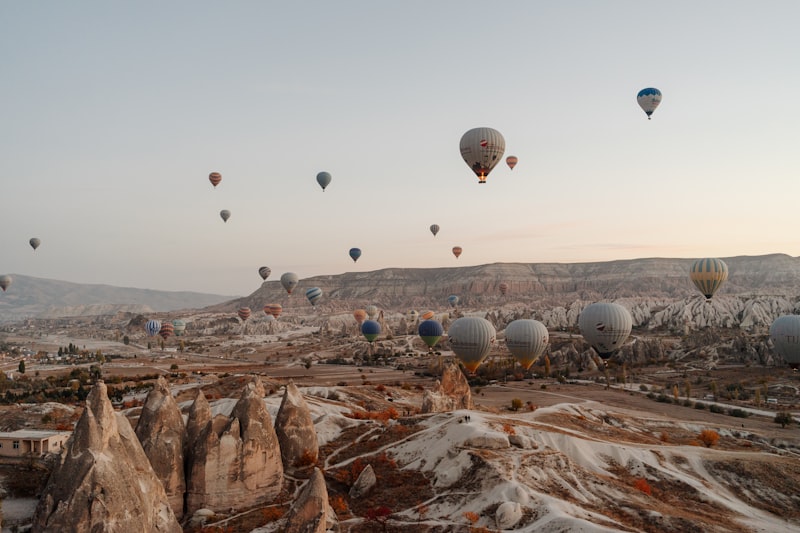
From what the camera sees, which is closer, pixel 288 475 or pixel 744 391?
pixel 288 475

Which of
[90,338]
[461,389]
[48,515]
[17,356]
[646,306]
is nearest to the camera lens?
[48,515]

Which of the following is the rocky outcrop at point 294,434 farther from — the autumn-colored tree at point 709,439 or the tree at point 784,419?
the tree at point 784,419

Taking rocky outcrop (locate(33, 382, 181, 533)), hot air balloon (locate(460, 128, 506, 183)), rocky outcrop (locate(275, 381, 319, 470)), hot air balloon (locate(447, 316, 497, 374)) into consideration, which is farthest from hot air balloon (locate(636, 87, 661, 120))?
rocky outcrop (locate(33, 382, 181, 533))

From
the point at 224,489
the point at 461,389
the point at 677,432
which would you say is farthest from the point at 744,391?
the point at 224,489

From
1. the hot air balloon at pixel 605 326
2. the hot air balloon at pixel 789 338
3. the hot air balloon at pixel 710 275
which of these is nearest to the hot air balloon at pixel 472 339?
the hot air balloon at pixel 605 326

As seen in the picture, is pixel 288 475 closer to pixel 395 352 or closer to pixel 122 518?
pixel 122 518

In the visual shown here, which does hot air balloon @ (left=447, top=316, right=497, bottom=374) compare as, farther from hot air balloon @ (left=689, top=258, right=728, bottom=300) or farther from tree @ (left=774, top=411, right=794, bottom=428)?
hot air balloon @ (left=689, top=258, right=728, bottom=300)

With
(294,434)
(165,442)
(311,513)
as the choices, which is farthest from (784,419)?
(165,442)
